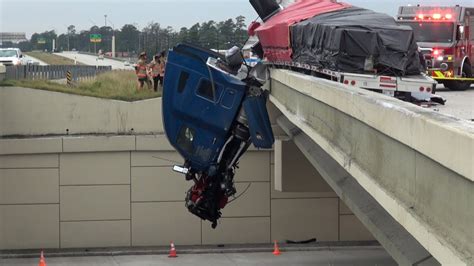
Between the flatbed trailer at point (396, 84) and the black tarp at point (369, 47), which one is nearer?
the flatbed trailer at point (396, 84)

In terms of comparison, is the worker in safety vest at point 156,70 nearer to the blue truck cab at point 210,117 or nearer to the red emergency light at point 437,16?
the red emergency light at point 437,16

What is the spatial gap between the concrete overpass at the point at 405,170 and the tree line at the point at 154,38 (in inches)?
424

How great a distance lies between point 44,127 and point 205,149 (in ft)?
26.9

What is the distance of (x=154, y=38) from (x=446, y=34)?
70.9 ft

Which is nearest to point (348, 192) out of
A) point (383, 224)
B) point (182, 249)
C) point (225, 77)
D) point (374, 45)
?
point (383, 224)

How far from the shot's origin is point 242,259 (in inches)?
905

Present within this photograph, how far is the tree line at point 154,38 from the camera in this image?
A: 3707cm

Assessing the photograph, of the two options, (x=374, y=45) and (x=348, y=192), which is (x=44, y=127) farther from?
(x=348, y=192)

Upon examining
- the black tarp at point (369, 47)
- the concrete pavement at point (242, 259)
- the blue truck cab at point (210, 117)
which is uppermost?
the black tarp at point (369, 47)

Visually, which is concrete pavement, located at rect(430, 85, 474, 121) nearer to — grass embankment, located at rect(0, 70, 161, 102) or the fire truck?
the fire truck

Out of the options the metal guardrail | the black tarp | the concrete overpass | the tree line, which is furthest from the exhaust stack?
the concrete overpass

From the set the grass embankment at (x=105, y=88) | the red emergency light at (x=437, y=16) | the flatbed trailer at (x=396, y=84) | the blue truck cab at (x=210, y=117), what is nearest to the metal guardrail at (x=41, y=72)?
the grass embankment at (x=105, y=88)

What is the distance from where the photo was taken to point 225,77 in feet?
61.2

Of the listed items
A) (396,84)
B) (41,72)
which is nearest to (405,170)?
(396,84)
